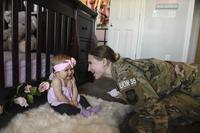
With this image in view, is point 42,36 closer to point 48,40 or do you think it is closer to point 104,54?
point 48,40

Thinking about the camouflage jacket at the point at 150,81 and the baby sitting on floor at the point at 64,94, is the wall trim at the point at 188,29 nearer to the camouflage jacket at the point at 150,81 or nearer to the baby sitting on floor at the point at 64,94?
the camouflage jacket at the point at 150,81

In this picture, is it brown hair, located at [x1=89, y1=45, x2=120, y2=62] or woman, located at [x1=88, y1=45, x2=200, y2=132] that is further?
brown hair, located at [x1=89, y1=45, x2=120, y2=62]

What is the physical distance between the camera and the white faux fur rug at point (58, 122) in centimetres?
110

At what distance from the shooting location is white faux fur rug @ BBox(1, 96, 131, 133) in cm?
110

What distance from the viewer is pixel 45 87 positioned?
145cm

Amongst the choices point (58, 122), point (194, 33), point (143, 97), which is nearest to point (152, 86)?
point (143, 97)

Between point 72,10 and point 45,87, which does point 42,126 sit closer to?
point 45,87

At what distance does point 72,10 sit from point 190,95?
1133mm

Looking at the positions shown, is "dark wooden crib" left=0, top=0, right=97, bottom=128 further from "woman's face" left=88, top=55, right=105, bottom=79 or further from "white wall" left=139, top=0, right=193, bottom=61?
"white wall" left=139, top=0, right=193, bottom=61

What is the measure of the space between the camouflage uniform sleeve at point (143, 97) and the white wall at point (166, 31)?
3.21 meters

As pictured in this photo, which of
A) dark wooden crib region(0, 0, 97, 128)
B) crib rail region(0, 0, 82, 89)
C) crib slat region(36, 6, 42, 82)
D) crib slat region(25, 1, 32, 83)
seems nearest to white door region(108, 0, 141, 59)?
dark wooden crib region(0, 0, 97, 128)

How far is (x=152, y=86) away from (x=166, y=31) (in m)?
3.19

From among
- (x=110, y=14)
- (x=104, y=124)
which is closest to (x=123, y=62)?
(x=104, y=124)

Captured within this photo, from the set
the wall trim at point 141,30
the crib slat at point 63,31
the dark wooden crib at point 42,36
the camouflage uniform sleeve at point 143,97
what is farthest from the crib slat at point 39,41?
the wall trim at point 141,30
